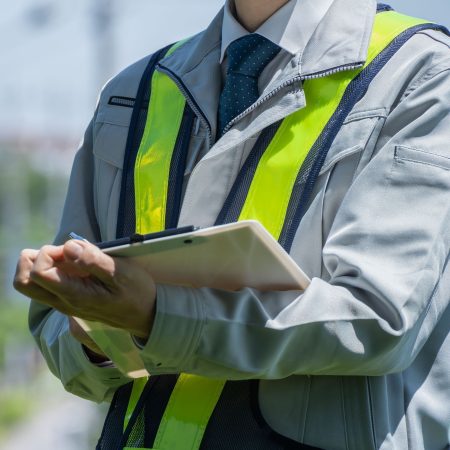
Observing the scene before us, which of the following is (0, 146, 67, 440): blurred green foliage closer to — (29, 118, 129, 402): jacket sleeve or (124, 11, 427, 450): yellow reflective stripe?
(29, 118, 129, 402): jacket sleeve

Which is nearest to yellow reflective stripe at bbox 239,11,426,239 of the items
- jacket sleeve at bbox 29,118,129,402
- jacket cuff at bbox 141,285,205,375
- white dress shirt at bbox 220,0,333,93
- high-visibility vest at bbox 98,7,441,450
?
high-visibility vest at bbox 98,7,441,450

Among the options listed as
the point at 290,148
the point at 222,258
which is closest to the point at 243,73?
the point at 290,148

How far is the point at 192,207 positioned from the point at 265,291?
31 centimetres

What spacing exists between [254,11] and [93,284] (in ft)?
2.80

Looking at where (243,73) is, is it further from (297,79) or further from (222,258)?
A: (222,258)

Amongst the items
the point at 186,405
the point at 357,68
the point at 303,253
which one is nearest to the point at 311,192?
the point at 303,253

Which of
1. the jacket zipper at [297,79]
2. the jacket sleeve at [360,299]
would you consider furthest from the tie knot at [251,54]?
the jacket sleeve at [360,299]

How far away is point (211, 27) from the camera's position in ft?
8.39

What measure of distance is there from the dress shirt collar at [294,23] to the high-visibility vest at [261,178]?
105 mm

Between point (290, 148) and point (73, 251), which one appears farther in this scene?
point (290, 148)

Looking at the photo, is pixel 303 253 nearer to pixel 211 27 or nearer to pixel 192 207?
pixel 192 207

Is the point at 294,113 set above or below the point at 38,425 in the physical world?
above

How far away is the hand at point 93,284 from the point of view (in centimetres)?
180

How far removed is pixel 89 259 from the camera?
1.79 m
